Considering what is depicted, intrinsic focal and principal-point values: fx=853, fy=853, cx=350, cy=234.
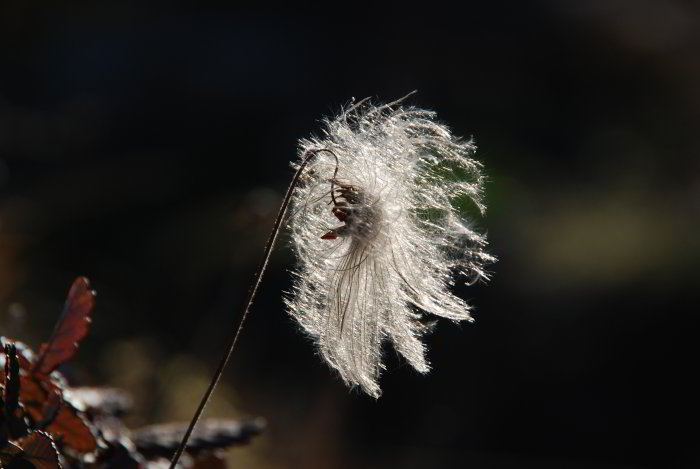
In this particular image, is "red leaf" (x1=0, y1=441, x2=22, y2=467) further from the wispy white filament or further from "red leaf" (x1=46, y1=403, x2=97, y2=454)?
the wispy white filament

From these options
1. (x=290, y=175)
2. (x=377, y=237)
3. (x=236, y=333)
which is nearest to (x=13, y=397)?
(x=236, y=333)

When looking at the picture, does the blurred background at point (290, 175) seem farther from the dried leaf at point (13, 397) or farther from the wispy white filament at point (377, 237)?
the dried leaf at point (13, 397)

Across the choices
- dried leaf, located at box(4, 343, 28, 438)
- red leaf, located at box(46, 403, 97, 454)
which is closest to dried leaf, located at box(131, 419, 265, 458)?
red leaf, located at box(46, 403, 97, 454)

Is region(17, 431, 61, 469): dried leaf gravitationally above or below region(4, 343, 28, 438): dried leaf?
below

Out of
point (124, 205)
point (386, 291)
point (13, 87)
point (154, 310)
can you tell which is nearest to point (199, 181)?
point (124, 205)

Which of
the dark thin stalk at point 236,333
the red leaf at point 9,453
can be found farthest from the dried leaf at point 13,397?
the dark thin stalk at point 236,333

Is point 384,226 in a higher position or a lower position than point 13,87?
lower

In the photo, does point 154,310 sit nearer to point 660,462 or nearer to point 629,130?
point 660,462
